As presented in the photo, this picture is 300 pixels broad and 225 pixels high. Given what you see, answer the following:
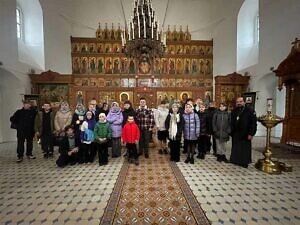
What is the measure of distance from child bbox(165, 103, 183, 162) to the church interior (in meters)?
0.33

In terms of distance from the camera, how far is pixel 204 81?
1248 centimetres

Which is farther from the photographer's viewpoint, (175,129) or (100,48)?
(100,48)

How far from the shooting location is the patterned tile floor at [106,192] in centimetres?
286

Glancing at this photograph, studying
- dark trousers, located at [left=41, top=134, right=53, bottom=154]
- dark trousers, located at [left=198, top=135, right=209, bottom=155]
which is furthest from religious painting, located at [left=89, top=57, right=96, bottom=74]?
dark trousers, located at [left=198, top=135, right=209, bottom=155]

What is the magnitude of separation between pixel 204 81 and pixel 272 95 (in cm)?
403

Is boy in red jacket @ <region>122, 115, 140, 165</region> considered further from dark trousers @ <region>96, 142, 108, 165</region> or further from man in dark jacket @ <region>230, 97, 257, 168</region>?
man in dark jacket @ <region>230, 97, 257, 168</region>

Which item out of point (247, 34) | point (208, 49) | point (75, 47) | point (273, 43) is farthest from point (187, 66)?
point (75, 47)

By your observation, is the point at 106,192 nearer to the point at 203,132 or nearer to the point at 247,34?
the point at 203,132

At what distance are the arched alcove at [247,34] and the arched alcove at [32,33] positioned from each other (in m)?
12.5

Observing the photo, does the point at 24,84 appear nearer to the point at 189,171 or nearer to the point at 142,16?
the point at 142,16

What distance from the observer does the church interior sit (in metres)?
3.15

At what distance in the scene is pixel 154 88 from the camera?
485 inches

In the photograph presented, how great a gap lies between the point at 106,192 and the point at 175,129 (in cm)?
257

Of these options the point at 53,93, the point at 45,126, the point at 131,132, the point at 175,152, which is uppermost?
the point at 53,93
